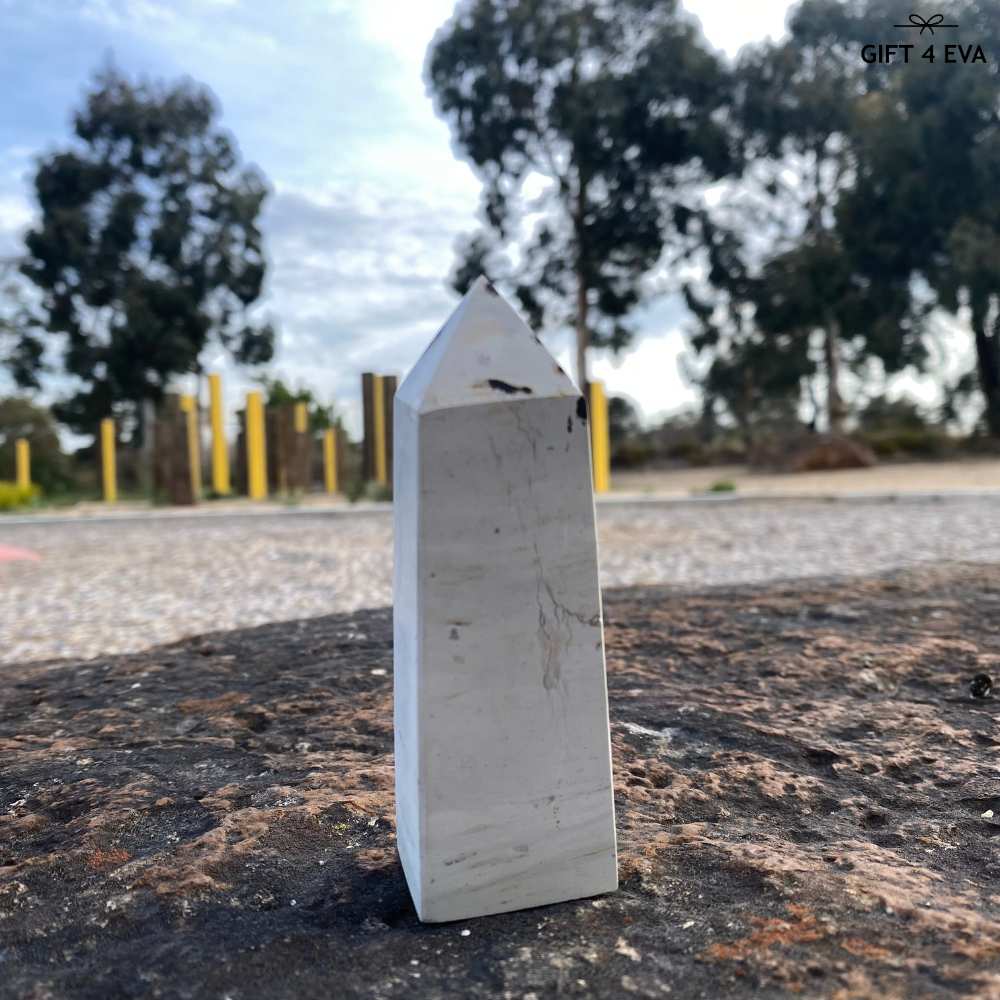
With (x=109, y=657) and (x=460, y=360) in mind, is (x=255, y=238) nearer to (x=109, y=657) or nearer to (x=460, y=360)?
(x=109, y=657)

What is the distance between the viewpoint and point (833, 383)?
27.1 m

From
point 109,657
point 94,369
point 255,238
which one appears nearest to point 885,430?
point 255,238

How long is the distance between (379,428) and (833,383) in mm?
Result: 18934

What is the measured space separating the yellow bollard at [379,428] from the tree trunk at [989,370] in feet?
54.5

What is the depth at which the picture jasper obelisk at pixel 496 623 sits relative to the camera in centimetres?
197

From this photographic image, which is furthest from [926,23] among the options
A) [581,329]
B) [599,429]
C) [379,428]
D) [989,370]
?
[581,329]

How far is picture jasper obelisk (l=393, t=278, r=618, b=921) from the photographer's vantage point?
77.5 inches

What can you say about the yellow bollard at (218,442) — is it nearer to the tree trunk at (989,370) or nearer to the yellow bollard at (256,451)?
the yellow bollard at (256,451)

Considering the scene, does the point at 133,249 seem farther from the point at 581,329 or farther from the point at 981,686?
the point at 981,686

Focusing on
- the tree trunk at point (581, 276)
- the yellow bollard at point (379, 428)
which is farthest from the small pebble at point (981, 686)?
the tree trunk at point (581, 276)

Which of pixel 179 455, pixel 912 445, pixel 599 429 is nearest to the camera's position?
pixel 179 455

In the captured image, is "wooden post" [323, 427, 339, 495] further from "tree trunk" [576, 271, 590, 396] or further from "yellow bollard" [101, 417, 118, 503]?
"tree trunk" [576, 271, 590, 396]

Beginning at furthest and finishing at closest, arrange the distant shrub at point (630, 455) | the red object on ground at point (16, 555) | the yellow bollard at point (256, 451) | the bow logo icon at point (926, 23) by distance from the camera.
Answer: the distant shrub at point (630, 455) → the yellow bollard at point (256, 451) → the red object on ground at point (16, 555) → the bow logo icon at point (926, 23)

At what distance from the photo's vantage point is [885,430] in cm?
2677
